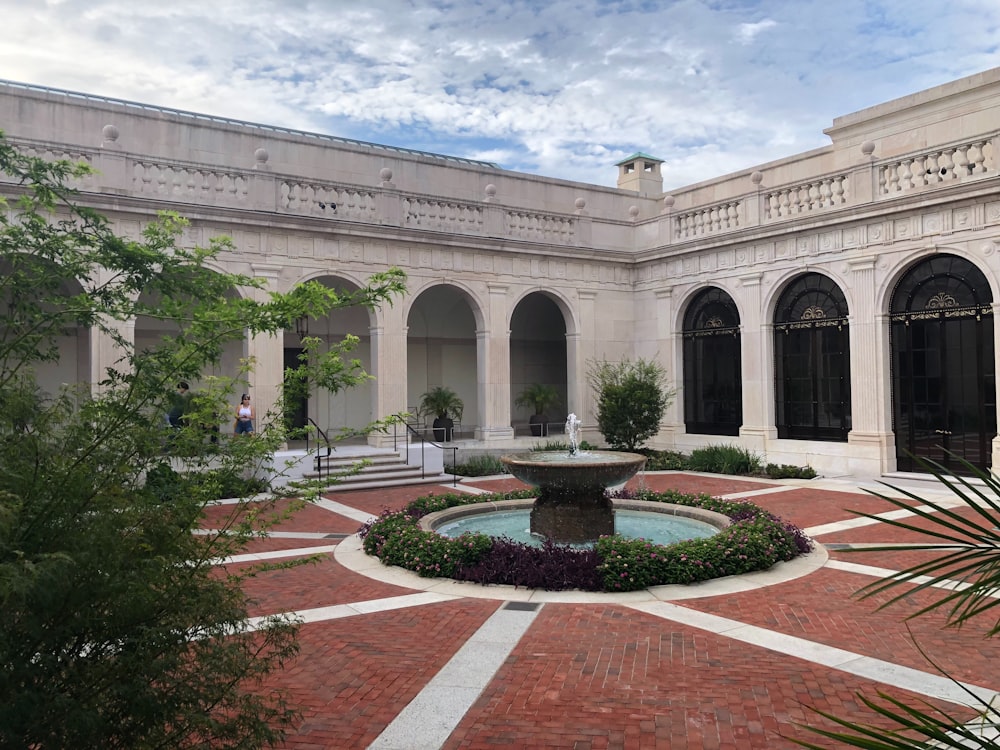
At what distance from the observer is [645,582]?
8.45 m

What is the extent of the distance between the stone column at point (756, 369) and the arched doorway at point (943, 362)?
10.2 feet

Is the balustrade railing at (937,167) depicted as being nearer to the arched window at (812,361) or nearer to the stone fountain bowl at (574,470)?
the arched window at (812,361)

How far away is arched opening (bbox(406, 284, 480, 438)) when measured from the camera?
Answer: 24891 millimetres

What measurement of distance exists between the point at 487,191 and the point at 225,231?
7271 millimetres

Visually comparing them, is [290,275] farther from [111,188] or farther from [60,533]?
[60,533]

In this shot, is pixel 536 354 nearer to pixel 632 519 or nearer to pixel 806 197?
pixel 806 197

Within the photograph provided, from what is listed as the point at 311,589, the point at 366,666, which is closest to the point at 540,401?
the point at 311,589

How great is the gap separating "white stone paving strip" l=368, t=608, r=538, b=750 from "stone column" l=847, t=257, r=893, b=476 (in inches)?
503

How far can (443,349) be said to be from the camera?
2550 centimetres

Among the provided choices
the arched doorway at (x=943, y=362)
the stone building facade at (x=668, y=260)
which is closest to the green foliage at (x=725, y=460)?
the stone building facade at (x=668, y=260)

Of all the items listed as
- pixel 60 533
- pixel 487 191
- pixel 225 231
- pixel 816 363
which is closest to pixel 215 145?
pixel 225 231

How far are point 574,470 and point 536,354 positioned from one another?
59.0 ft

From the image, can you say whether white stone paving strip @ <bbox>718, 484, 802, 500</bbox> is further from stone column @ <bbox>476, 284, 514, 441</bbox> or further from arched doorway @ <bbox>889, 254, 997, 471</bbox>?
stone column @ <bbox>476, 284, 514, 441</bbox>

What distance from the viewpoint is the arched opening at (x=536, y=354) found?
2708 cm
